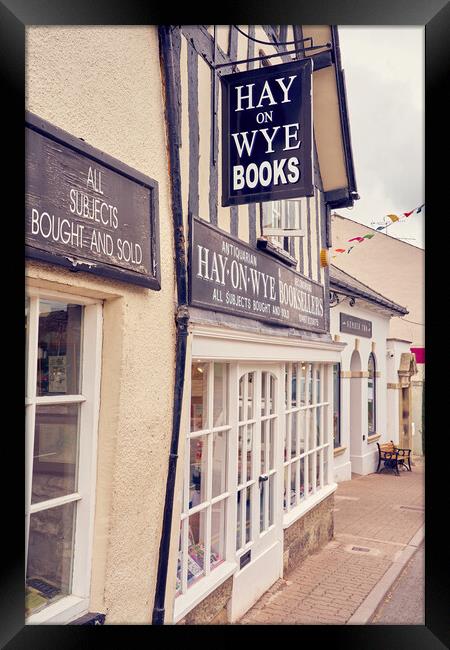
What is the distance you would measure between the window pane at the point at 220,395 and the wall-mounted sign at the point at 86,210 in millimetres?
1605

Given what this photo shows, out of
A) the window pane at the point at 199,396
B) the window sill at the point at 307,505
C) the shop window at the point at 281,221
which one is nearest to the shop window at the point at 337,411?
the window sill at the point at 307,505

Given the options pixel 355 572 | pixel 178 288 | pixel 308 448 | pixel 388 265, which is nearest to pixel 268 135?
pixel 178 288

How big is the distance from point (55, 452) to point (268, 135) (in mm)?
2778

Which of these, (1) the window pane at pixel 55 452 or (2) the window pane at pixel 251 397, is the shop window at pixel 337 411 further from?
(1) the window pane at pixel 55 452

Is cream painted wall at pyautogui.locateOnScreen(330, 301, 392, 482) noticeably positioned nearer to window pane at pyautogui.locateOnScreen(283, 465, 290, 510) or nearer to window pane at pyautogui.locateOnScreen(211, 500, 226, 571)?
window pane at pyautogui.locateOnScreen(283, 465, 290, 510)

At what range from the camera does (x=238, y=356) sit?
15.6 ft

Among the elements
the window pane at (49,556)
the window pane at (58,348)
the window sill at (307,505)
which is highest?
the window pane at (58,348)

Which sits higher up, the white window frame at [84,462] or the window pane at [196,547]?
the white window frame at [84,462]

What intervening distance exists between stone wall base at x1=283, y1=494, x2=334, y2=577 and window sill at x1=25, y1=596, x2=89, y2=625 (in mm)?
3676

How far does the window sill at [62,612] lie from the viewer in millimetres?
2703

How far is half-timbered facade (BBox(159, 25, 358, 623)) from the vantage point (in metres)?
3.99

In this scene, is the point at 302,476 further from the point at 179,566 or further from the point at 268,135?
the point at 268,135
